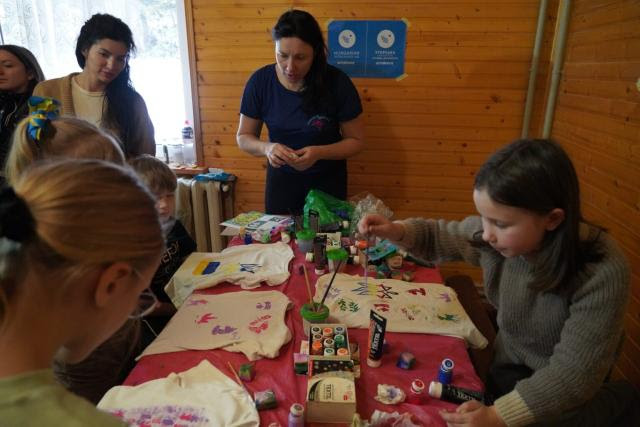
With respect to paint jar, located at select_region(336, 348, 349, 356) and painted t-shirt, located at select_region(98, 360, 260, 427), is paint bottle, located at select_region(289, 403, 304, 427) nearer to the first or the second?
painted t-shirt, located at select_region(98, 360, 260, 427)

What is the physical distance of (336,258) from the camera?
1463mm

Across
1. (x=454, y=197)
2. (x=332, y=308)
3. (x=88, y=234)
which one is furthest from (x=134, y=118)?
(x=454, y=197)

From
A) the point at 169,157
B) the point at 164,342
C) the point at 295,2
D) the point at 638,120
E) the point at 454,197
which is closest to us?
the point at 164,342

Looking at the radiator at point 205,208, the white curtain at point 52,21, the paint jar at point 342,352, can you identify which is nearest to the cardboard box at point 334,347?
the paint jar at point 342,352

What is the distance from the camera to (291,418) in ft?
2.73

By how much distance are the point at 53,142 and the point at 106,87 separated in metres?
0.98

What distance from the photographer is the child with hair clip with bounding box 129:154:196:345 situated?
5.01 feet

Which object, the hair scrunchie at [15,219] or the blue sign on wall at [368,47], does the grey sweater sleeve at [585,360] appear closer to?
the hair scrunchie at [15,219]

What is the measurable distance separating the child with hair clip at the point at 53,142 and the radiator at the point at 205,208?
159 centimetres

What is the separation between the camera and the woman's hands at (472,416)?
0.84 meters

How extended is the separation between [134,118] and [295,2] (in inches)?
48.5

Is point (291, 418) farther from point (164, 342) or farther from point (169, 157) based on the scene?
point (169, 157)

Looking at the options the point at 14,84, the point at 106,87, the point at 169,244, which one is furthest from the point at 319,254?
the point at 14,84

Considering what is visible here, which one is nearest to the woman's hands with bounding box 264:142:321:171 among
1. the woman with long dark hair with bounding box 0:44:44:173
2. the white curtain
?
the woman with long dark hair with bounding box 0:44:44:173
